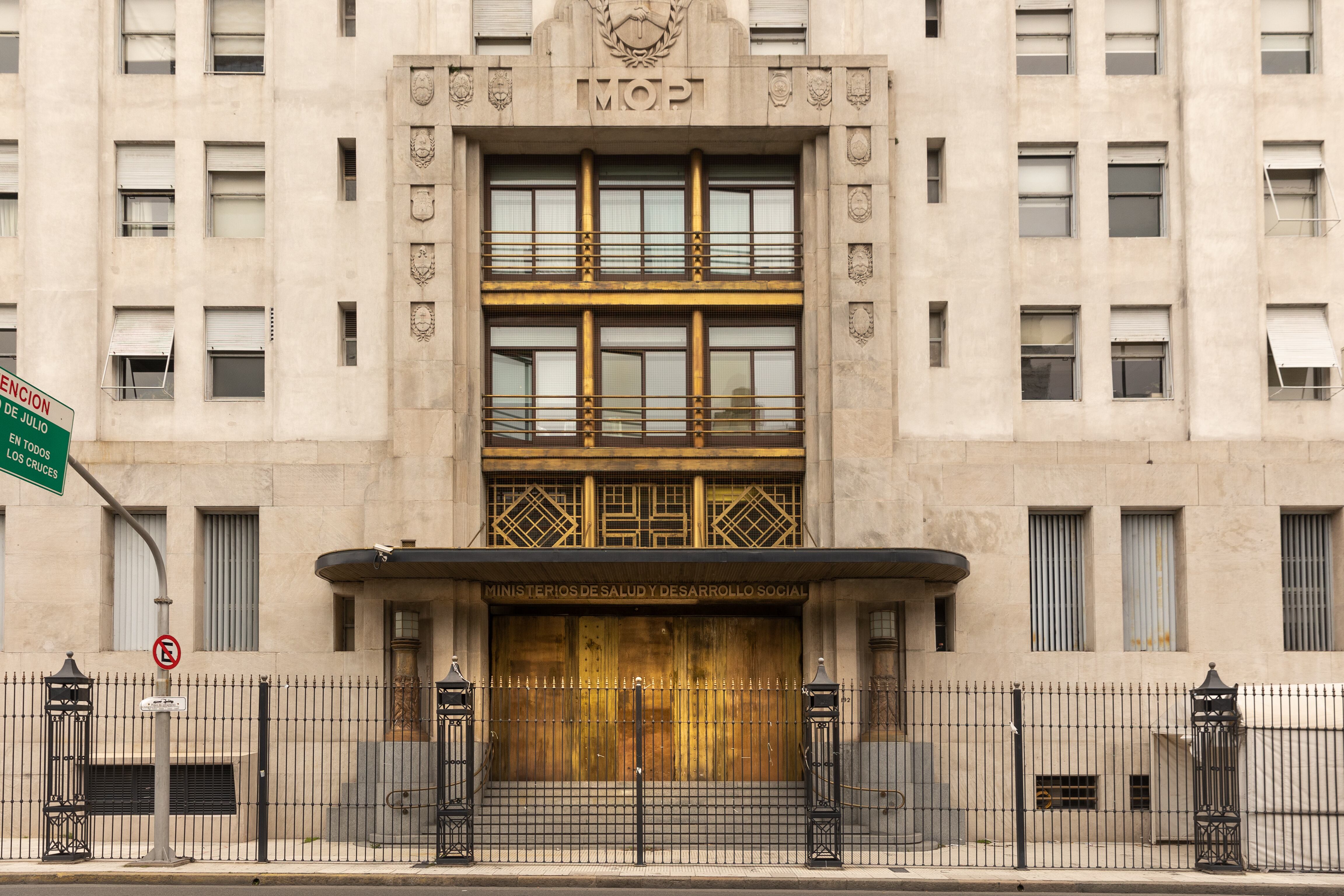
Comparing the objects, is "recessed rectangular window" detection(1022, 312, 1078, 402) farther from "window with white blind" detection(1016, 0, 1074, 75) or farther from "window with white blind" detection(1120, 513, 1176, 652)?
"window with white blind" detection(1016, 0, 1074, 75)

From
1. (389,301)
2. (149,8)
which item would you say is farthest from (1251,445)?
(149,8)

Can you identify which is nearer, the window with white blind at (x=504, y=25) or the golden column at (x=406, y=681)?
the golden column at (x=406, y=681)

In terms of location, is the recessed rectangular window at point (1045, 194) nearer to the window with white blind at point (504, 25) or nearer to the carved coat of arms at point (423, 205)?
the window with white blind at point (504, 25)

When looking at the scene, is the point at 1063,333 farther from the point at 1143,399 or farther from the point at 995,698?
the point at 995,698

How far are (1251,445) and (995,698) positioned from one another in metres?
6.96

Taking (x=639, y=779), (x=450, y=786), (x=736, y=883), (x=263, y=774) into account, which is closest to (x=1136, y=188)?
(x=639, y=779)

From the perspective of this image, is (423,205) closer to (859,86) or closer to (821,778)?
(859,86)

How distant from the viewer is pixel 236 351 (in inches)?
956

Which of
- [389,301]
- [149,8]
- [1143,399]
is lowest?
[1143,399]

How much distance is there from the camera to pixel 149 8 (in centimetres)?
2484

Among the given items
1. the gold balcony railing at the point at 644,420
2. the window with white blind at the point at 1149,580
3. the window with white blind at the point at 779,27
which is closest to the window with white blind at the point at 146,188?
the gold balcony railing at the point at 644,420

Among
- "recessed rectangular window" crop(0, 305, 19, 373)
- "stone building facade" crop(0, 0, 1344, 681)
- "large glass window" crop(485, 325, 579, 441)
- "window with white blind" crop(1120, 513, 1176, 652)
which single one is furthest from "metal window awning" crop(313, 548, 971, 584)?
"recessed rectangular window" crop(0, 305, 19, 373)

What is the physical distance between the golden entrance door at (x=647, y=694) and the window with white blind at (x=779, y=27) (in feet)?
38.0

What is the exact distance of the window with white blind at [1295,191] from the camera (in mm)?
24172
